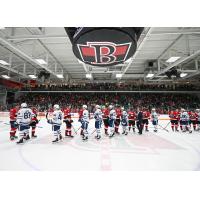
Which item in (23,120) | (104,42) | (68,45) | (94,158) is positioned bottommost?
(94,158)

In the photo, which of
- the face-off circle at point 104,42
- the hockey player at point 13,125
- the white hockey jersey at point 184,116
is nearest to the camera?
the face-off circle at point 104,42

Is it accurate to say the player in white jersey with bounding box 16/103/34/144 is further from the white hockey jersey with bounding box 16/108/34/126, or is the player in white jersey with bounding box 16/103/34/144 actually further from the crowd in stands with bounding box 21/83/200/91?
the crowd in stands with bounding box 21/83/200/91

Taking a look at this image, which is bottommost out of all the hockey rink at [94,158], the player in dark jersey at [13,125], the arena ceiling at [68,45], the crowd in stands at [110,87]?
the hockey rink at [94,158]

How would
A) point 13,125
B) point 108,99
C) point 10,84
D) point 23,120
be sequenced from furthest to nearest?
1. point 108,99
2. point 10,84
3. point 13,125
4. point 23,120

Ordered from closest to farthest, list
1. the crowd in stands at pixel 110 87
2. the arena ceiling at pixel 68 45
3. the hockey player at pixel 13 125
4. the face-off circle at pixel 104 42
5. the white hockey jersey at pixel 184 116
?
the face-off circle at pixel 104 42, the hockey player at pixel 13 125, the arena ceiling at pixel 68 45, the white hockey jersey at pixel 184 116, the crowd in stands at pixel 110 87

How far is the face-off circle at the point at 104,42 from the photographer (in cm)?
164

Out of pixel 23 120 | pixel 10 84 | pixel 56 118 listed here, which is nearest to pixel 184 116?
pixel 56 118

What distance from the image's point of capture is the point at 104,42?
1.79 metres

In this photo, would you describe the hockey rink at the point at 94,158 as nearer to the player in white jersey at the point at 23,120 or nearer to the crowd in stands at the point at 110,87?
the player in white jersey at the point at 23,120

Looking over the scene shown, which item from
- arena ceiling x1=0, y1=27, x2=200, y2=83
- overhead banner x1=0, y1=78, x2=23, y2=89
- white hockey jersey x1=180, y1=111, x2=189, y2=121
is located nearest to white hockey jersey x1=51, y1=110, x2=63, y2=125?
arena ceiling x1=0, y1=27, x2=200, y2=83

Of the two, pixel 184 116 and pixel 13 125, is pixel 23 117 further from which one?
pixel 184 116

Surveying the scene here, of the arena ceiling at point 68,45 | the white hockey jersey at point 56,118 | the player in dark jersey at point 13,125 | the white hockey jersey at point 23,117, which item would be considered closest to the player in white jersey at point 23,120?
the white hockey jersey at point 23,117

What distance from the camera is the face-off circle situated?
1.64 metres

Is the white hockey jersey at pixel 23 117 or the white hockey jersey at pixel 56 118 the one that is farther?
the white hockey jersey at pixel 56 118
